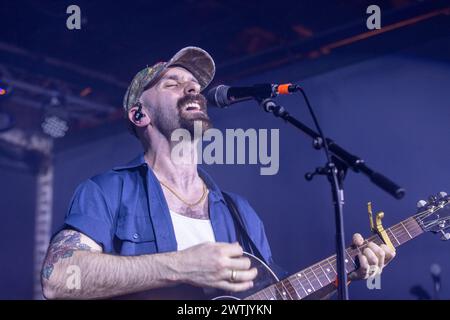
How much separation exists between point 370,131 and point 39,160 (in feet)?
12.4

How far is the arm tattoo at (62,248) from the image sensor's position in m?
2.20

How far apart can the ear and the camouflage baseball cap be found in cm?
3

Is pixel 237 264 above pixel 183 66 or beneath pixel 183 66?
beneath

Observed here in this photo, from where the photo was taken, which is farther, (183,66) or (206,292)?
(183,66)

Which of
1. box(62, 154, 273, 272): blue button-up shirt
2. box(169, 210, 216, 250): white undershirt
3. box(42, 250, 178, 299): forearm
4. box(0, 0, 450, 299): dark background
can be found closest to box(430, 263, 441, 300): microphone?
box(0, 0, 450, 299): dark background

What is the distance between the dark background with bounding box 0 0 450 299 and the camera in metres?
3.43

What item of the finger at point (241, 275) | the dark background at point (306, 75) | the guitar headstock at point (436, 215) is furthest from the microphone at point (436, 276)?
the finger at point (241, 275)

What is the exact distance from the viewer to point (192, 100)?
2787 mm

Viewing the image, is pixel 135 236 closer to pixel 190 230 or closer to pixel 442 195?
pixel 190 230

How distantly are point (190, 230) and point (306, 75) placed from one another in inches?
72.1

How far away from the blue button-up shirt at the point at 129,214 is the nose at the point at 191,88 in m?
0.44

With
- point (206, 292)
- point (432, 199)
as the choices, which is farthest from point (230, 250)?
point (432, 199)

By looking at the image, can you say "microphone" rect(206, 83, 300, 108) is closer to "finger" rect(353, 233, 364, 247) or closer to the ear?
the ear

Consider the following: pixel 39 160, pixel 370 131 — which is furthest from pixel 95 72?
pixel 370 131
